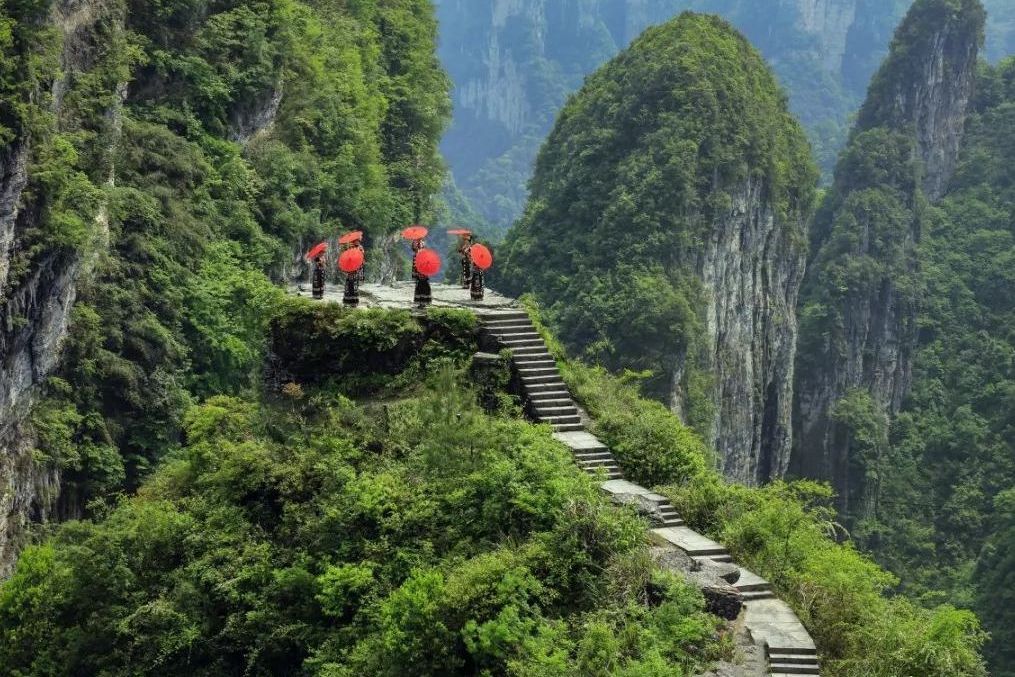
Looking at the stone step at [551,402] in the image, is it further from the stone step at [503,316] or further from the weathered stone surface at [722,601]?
the weathered stone surface at [722,601]

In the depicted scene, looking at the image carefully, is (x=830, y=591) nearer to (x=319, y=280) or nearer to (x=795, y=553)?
(x=795, y=553)

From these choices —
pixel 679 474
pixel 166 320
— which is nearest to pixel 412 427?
pixel 679 474

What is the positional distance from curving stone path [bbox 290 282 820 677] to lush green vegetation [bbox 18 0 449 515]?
3.35 m

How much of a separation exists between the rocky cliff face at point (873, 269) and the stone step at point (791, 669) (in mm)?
45448

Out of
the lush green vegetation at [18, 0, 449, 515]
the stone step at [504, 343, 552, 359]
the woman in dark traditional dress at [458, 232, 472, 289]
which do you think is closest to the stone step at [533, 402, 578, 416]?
the stone step at [504, 343, 552, 359]

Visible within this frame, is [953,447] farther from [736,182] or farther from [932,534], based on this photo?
[736,182]

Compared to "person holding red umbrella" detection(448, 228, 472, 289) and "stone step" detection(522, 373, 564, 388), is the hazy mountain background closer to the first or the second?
"person holding red umbrella" detection(448, 228, 472, 289)

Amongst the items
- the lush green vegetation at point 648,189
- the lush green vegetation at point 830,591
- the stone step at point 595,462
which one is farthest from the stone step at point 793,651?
the lush green vegetation at point 648,189

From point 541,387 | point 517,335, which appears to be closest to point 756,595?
point 541,387

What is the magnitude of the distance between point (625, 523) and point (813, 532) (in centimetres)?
411

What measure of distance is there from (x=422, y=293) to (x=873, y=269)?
46851 millimetres

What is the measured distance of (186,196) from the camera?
26719 millimetres

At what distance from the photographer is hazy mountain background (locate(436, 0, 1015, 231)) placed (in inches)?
5659

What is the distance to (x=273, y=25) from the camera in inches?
1191
